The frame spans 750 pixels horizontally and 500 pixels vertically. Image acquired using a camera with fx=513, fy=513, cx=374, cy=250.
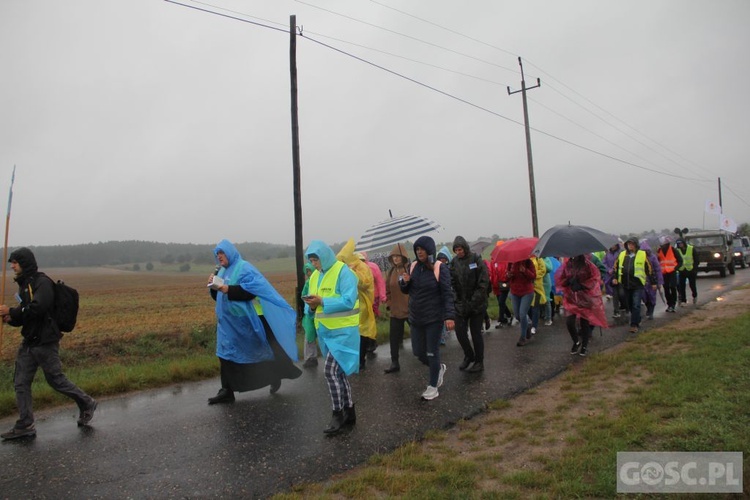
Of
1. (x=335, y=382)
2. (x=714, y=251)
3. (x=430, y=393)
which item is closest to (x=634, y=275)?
(x=430, y=393)

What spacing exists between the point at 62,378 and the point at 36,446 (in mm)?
665

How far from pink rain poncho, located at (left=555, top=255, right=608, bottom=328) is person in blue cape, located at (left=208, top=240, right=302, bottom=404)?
430 centimetres

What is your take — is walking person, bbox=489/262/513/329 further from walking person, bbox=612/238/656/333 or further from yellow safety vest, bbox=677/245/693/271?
yellow safety vest, bbox=677/245/693/271

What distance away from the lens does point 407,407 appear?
18.0 ft

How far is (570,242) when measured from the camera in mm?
7156

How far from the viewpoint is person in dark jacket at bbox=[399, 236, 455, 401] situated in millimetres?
5750

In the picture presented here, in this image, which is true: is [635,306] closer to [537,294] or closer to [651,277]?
[651,277]

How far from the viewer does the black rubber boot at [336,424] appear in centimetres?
473

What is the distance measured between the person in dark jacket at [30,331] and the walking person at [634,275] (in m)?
8.99

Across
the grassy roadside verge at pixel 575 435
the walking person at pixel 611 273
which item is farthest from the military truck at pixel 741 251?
the grassy roadside verge at pixel 575 435

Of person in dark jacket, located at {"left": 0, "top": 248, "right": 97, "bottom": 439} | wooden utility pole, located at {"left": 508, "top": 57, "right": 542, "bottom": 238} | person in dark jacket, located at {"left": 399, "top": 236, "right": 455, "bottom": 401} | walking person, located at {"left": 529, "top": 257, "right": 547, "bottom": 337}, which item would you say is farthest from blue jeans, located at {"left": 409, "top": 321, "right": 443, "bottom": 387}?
wooden utility pole, located at {"left": 508, "top": 57, "right": 542, "bottom": 238}

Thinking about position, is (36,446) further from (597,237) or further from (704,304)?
(704,304)

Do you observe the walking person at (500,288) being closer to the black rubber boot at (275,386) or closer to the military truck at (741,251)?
the black rubber boot at (275,386)

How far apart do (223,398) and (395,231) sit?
2939 mm
